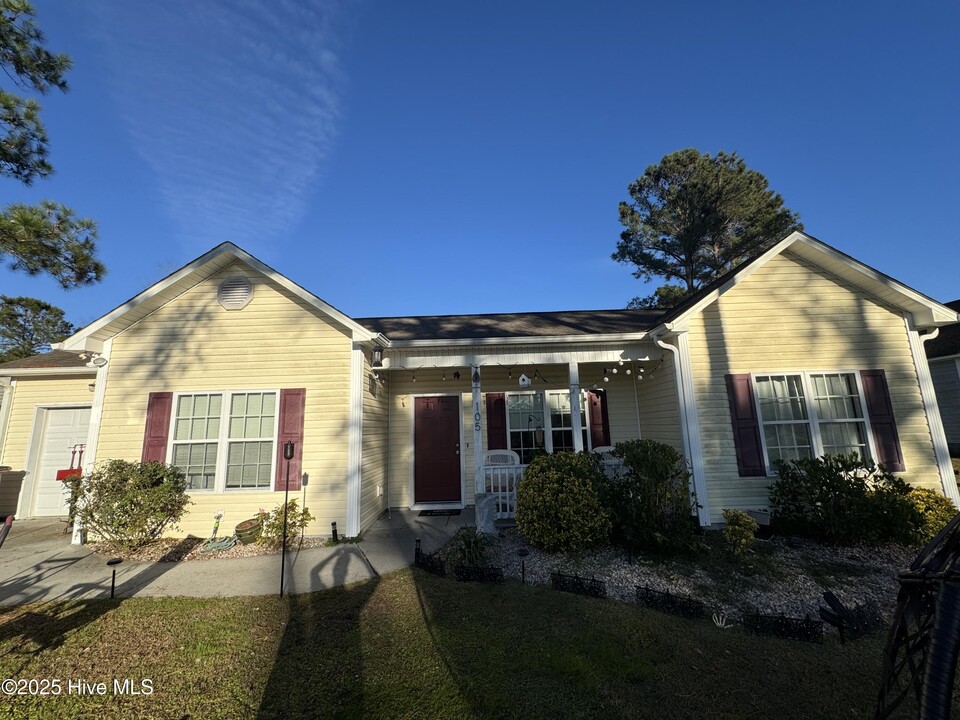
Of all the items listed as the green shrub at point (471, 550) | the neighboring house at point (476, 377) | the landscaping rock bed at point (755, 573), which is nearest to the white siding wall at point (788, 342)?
the neighboring house at point (476, 377)

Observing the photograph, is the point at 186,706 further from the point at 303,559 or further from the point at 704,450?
the point at 704,450

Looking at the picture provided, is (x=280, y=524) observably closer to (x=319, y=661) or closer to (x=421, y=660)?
(x=319, y=661)

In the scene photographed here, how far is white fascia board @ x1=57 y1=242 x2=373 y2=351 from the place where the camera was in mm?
7035

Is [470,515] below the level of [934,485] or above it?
below

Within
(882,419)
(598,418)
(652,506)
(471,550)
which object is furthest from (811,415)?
(471,550)

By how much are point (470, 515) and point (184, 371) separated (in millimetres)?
6145

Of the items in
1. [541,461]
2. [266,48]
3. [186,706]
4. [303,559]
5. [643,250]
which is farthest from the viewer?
[643,250]

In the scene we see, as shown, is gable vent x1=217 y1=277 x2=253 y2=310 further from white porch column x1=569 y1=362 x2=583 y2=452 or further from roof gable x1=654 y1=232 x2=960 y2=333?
roof gable x1=654 y1=232 x2=960 y2=333

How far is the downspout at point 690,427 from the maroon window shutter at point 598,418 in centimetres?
203

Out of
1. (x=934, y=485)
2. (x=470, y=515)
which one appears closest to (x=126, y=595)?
(x=470, y=515)

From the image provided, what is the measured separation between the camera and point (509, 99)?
13.9 metres

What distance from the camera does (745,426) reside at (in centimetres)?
706

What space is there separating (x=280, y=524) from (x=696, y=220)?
24294 mm

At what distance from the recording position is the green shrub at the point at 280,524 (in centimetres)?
647
